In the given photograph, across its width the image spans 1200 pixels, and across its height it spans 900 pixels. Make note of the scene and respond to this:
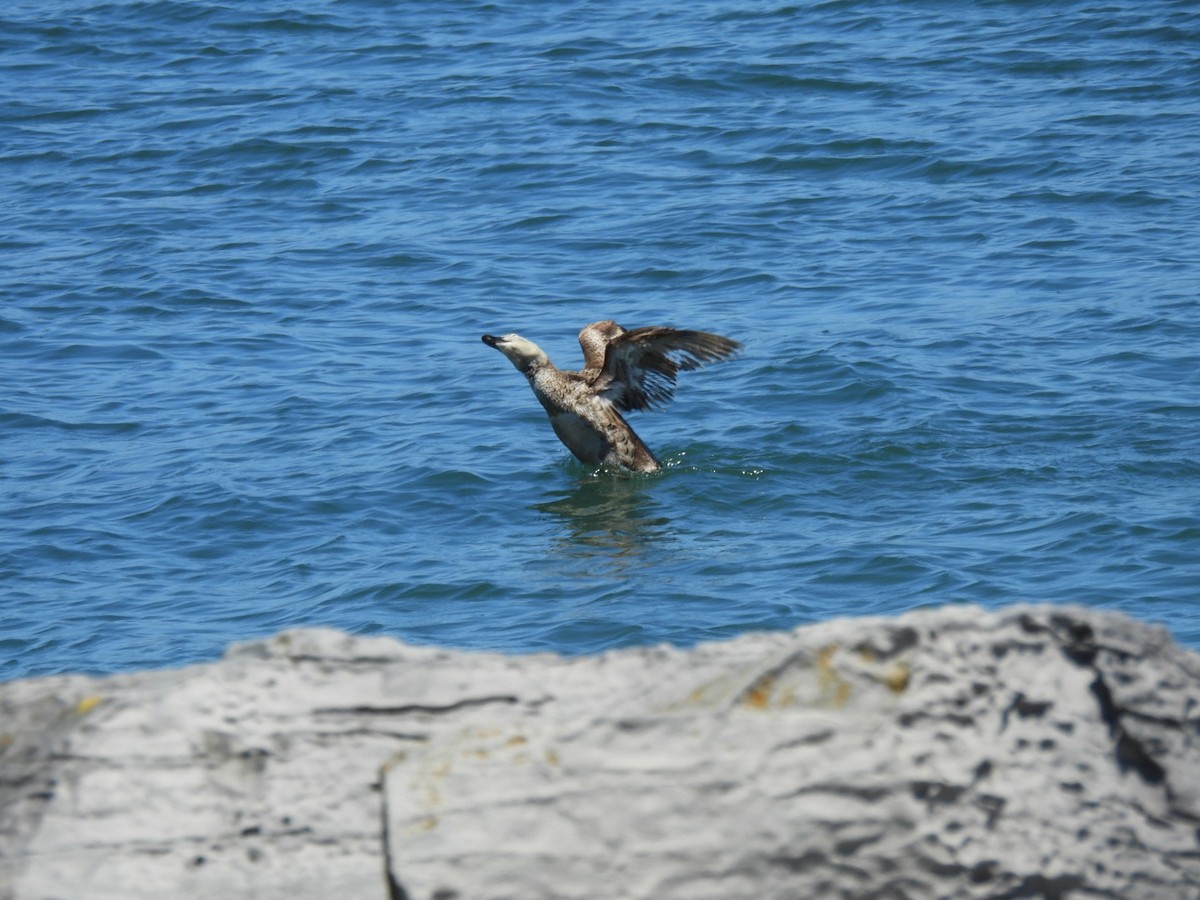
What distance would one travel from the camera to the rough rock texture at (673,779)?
295 cm

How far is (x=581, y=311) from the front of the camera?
502 inches

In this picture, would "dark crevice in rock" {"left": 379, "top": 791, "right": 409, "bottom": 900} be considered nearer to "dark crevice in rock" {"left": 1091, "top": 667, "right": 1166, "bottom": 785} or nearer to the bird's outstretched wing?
"dark crevice in rock" {"left": 1091, "top": 667, "right": 1166, "bottom": 785}

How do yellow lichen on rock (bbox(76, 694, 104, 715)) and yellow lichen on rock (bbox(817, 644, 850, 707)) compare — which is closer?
yellow lichen on rock (bbox(817, 644, 850, 707))

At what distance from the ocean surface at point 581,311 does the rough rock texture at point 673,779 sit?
405 cm

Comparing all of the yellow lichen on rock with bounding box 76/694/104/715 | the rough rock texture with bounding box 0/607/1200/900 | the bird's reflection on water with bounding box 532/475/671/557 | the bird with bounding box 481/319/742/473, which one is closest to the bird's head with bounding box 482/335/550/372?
the bird with bounding box 481/319/742/473

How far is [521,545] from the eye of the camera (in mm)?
9164

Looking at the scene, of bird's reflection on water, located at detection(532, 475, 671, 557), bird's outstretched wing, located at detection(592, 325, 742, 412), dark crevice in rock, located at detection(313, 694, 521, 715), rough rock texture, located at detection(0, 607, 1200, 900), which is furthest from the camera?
bird's outstretched wing, located at detection(592, 325, 742, 412)

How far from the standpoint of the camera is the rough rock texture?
2.95 metres

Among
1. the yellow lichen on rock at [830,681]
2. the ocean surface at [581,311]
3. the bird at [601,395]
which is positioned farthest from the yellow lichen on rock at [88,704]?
the bird at [601,395]

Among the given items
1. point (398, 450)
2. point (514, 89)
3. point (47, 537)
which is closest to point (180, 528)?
point (47, 537)

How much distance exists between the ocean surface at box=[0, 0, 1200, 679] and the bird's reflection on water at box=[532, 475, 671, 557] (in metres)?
0.04

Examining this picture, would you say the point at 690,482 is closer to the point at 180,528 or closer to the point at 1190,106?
the point at 180,528

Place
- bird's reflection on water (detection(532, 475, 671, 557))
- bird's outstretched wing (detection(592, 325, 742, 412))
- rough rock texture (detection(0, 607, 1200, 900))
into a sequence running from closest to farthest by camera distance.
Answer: rough rock texture (detection(0, 607, 1200, 900)) < bird's reflection on water (detection(532, 475, 671, 557)) < bird's outstretched wing (detection(592, 325, 742, 412))

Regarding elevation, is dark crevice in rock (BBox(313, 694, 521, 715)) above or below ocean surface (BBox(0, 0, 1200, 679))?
above
